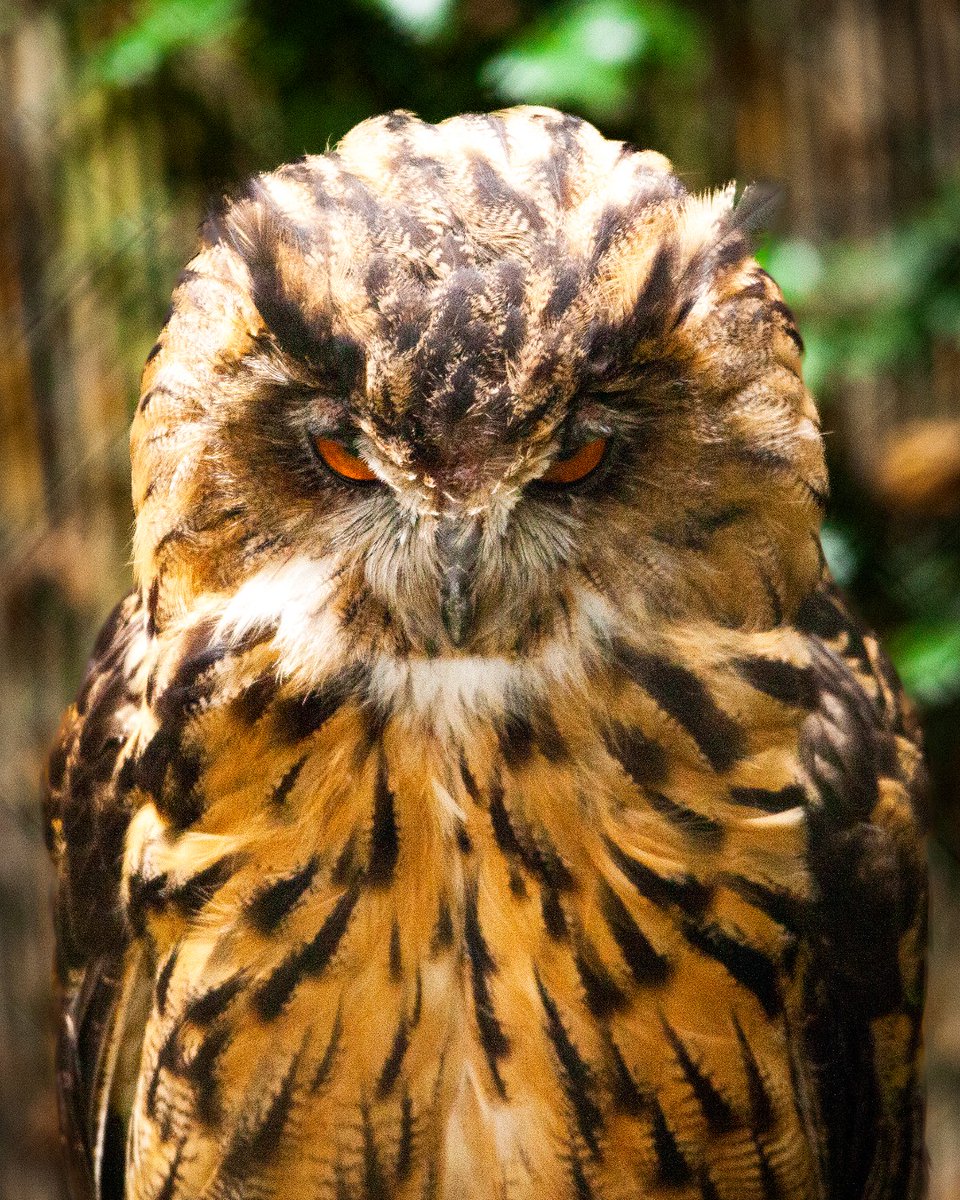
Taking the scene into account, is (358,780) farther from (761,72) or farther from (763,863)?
(761,72)

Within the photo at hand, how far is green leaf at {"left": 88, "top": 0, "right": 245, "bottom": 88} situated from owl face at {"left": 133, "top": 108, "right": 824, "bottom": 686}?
97 cm

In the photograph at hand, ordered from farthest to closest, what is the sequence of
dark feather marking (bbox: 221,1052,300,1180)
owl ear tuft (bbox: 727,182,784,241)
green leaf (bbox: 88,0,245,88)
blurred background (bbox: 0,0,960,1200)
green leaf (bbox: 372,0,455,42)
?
blurred background (bbox: 0,0,960,1200)
green leaf (bbox: 88,0,245,88)
green leaf (bbox: 372,0,455,42)
dark feather marking (bbox: 221,1052,300,1180)
owl ear tuft (bbox: 727,182,784,241)

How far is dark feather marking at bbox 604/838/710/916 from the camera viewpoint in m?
1.08

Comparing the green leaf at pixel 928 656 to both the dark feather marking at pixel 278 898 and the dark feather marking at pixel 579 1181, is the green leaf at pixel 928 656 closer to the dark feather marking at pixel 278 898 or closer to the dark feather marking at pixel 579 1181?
the dark feather marking at pixel 579 1181

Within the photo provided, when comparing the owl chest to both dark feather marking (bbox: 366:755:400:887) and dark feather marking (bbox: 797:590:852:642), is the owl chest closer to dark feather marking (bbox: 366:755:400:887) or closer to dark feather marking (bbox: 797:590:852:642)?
dark feather marking (bbox: 366:755:400:887)

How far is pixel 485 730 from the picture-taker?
1.05 metres

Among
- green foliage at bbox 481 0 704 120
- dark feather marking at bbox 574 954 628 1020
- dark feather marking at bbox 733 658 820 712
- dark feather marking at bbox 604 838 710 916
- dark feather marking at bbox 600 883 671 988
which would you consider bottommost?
dark feather marking at bbox 574 954 628 1020

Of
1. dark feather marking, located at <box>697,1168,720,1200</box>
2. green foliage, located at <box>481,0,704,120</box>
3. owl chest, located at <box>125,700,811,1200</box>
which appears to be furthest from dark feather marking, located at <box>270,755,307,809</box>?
green foliage, located at <box>481,0,704,120</box>

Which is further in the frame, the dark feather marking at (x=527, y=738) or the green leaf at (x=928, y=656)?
the green leaf at (x=928, y=656)

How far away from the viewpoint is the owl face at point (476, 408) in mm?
872

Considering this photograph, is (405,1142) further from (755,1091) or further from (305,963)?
(755,1091)

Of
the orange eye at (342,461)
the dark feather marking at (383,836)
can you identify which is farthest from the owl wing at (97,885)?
the orange eye at (342,461)

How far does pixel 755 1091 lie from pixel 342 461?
0.62 meters

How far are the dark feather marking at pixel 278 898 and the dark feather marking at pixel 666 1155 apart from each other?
326mm
